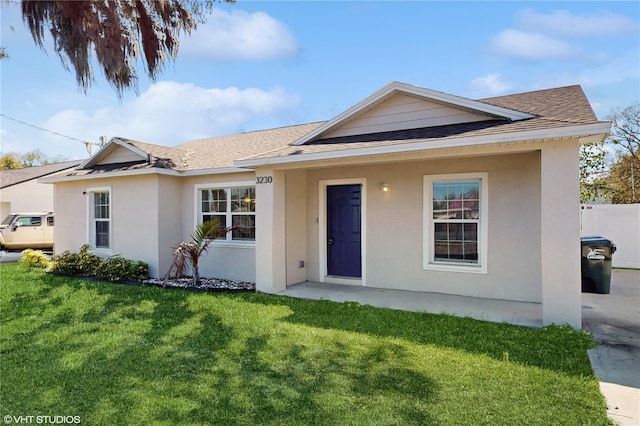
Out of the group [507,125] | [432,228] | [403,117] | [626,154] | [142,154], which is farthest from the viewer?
[626,154]

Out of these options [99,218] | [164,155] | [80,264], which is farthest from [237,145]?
[80,264]

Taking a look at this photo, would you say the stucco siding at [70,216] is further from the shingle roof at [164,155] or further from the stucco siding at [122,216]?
the shingle roof at [164,155]

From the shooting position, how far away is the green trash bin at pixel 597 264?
7066mm

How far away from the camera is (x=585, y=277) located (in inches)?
286

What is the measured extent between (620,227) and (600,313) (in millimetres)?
7414

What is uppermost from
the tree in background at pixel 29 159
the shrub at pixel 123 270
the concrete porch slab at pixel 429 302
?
the tree in background at pixel 29 159

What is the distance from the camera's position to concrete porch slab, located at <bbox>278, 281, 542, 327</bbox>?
627cm

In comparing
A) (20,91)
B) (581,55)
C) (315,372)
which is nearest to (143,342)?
(315,372)

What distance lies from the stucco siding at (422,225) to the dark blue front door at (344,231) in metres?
0.30

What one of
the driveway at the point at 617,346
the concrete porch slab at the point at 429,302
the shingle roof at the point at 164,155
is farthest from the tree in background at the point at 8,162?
the driveway at the point at 617,346

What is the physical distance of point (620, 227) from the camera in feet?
39.7

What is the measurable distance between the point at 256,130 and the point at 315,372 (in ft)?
36.4

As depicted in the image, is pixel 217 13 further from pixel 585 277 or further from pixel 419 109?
pixel 585 277

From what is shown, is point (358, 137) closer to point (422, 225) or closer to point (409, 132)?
point (409, 132)
